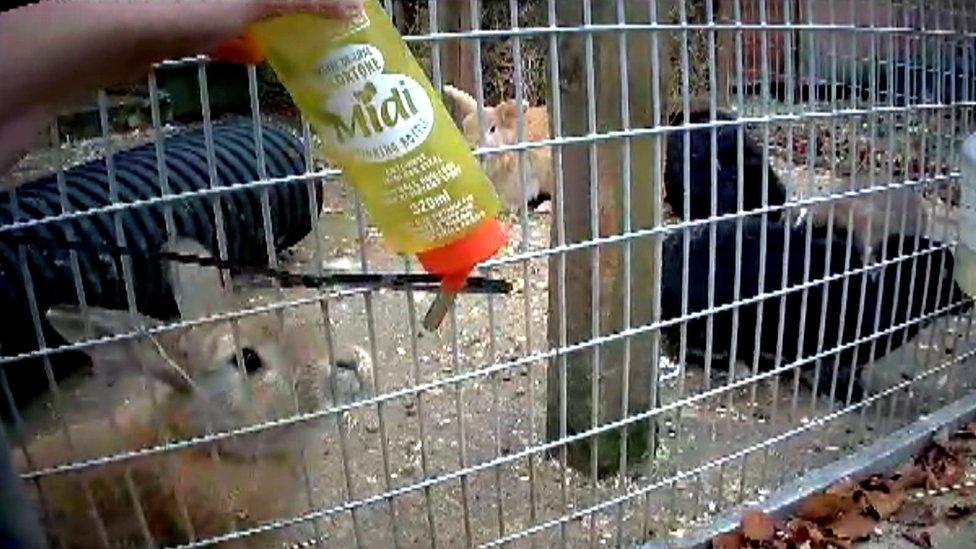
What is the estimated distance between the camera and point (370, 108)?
3.67 ft

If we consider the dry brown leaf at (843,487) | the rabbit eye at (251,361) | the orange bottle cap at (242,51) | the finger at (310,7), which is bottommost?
the dry brown leaf at (843,487)

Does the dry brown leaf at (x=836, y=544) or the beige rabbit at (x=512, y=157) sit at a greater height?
the beige rabbit at (x=512, y=157)

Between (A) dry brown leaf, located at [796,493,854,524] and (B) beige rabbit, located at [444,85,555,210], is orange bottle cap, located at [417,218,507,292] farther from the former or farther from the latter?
(B) beige rabbit, located at [444,85,555,210]

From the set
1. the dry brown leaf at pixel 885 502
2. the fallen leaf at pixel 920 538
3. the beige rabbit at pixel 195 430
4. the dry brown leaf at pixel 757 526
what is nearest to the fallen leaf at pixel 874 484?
the dry brown leaf at pixel 885 502

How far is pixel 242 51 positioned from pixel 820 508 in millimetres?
1414

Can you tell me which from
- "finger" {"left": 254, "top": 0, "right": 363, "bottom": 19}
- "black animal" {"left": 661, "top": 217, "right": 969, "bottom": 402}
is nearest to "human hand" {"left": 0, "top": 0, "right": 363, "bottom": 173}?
"finger" {"left": 254, "top": 0, "right": 363, "bottom": 19}

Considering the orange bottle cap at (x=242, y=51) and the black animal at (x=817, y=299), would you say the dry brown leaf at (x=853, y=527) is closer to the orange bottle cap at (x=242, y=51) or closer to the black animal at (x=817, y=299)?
the black animal at (x=817, y=299)

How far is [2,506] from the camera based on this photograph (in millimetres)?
550

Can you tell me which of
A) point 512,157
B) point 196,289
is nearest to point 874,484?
point 196,289

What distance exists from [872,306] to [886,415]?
0.26 m

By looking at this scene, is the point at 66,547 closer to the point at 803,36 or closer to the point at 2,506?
the point at 2,506

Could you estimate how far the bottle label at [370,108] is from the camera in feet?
3.64

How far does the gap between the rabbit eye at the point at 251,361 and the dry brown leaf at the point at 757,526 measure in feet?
2.96

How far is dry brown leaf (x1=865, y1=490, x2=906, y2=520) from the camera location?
2.09 m
